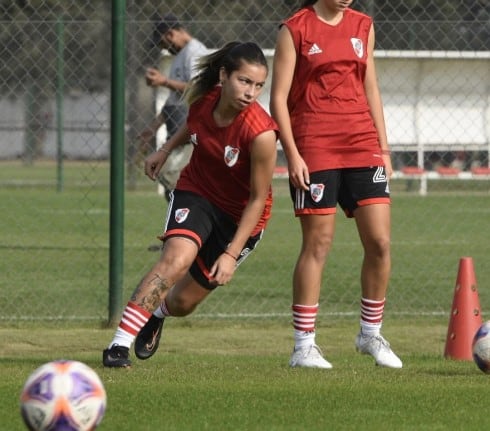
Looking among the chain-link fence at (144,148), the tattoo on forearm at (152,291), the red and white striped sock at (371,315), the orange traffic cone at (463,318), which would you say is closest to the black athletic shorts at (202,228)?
the tattoo on forearm at (152,291)

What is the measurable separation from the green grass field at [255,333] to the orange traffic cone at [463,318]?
0.23 metres

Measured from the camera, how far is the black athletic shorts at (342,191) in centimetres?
686

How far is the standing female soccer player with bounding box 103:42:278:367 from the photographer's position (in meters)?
6.49

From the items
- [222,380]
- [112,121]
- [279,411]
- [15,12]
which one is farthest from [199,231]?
[15,12]

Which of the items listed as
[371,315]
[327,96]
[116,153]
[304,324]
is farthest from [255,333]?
[327,96]

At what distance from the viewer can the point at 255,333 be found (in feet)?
30.2

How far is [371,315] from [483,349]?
79cm

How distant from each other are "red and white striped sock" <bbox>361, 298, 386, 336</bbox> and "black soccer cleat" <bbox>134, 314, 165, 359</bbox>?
111cm

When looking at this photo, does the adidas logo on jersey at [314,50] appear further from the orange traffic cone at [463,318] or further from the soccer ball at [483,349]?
the orange traffic cone at [463,318]

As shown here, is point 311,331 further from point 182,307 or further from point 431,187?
point 431,187

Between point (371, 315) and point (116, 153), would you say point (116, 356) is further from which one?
point (116, 153)

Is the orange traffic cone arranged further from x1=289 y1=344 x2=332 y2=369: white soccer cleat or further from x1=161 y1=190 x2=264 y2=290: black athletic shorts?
x1=161 y1=190 x2=264 y2=290: black athletic shorts

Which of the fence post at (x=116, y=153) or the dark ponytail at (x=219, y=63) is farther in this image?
the fence post at (x=116, y=153)

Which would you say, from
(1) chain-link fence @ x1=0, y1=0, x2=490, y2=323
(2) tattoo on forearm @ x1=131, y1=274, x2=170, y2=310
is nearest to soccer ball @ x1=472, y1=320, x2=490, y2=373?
(2) tattoo on forearm @ x1=131, y1=274, x2=170, y2=310
